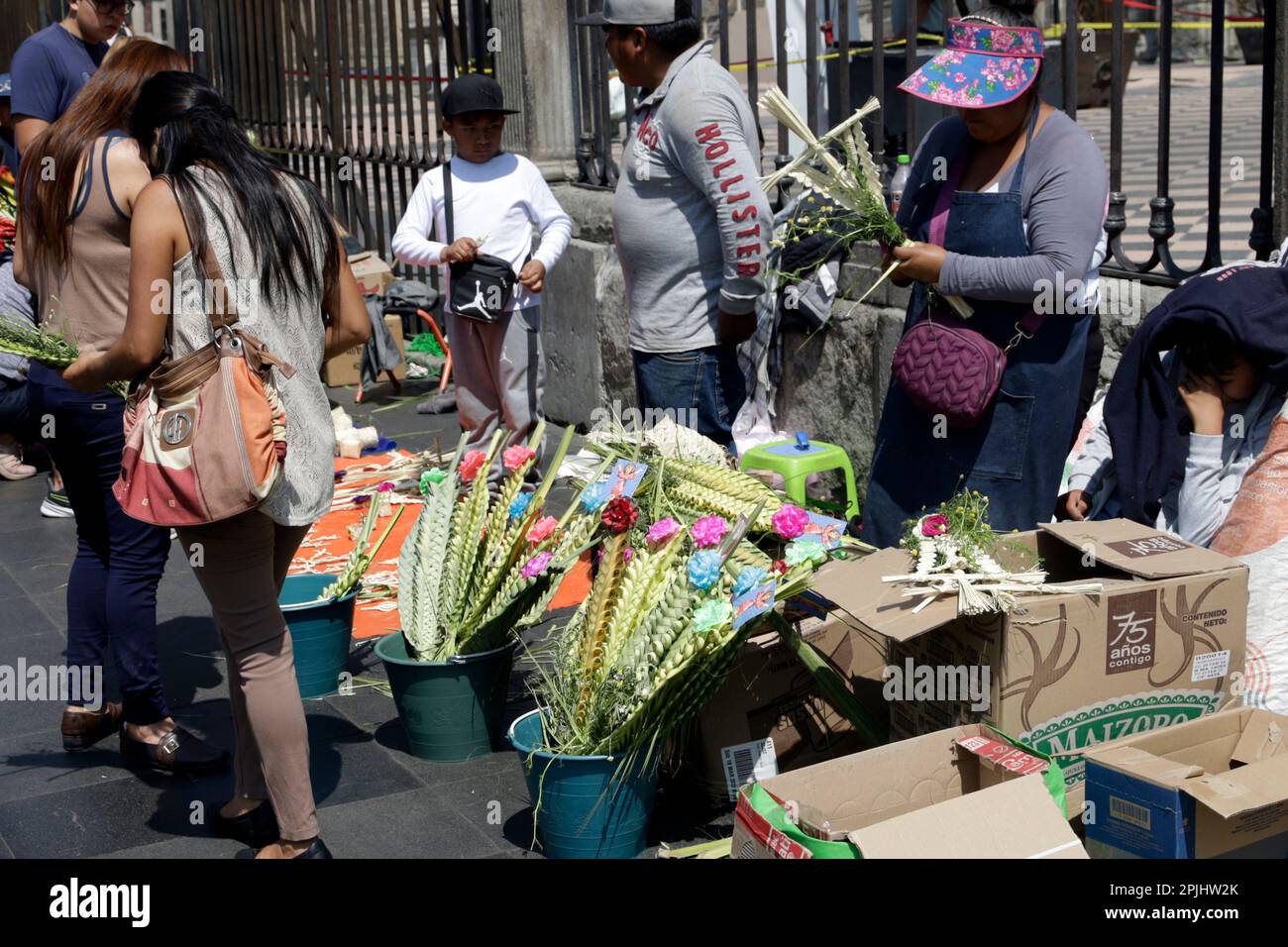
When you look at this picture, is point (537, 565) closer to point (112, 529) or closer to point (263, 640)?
point (263, 640)

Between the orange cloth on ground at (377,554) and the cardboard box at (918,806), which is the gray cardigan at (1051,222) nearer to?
the cardboard box at (918,806)

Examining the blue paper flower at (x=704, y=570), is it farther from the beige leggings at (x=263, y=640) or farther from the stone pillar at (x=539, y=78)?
the stone pillar at (x=539, y=78)

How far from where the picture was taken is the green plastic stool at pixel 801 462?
231 inches

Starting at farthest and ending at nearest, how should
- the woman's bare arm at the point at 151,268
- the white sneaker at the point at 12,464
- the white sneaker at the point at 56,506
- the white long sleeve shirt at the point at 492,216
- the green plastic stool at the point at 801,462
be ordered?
the white sneaker at the point at 12,464, the white sneaker at the point at 56,506, the white long sleeve shirt at the point at 492,216, the green plastic stool at the point at 801,462, the woman's bare arm at the point at 151,268

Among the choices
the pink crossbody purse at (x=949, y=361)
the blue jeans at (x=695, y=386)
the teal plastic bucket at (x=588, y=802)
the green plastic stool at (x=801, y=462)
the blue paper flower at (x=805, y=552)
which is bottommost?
the teal plastic bucket at (x=588, y=802)

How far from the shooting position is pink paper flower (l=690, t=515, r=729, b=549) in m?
3.41

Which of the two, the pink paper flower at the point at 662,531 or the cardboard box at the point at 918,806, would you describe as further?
the pink paper flower at the point at 662,531

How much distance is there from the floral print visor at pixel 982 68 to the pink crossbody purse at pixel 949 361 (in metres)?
0.26

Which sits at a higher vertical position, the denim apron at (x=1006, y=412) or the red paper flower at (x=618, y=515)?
the denim apron at (x=1006, y=412)

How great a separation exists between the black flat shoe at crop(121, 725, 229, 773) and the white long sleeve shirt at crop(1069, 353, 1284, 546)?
2760 millimetres

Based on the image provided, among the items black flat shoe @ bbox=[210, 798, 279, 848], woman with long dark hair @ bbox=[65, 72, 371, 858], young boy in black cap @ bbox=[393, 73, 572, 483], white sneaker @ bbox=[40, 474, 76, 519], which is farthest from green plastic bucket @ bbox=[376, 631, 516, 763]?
white sneaker @ bbox=[40, 474, 76, 519]

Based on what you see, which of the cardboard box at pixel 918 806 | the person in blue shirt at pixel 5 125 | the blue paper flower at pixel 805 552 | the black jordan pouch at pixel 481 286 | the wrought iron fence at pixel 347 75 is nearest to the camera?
the cardboard box at pixel 918 806

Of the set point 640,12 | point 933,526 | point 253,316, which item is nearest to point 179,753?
point 253,316

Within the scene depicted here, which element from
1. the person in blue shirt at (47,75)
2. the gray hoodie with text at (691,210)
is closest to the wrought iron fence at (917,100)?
the gray hoodie with text at (691,210)
